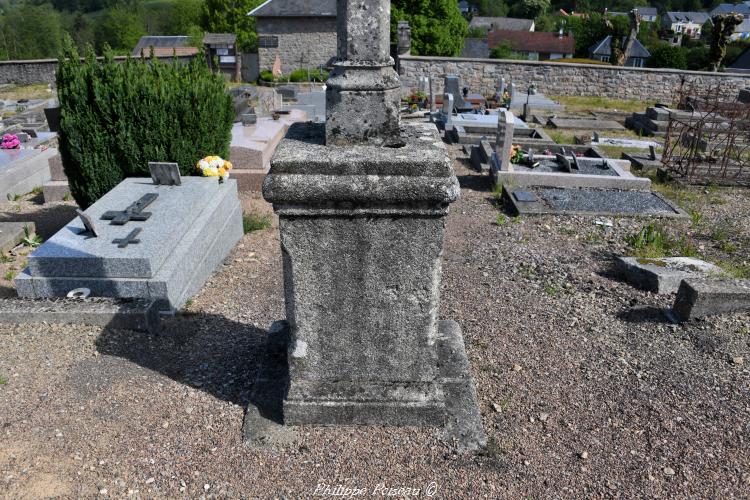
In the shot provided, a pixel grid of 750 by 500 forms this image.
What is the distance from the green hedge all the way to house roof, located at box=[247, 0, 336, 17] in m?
24.0

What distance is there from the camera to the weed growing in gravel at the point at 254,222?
7.25 m

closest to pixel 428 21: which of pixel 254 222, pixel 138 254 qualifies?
pixel 254 222

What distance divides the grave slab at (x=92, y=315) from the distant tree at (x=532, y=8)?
96330 millimetres

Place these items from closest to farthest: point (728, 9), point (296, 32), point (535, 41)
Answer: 1. point (296, 32)
2. point (535, 41)
3. point (728, 9)

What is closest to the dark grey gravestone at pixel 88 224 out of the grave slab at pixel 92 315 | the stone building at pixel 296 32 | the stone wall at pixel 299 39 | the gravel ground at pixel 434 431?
the grave slab at pixel 92 315

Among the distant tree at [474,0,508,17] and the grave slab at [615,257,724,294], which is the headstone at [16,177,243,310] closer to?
the grave slab at [615,257,724,294]

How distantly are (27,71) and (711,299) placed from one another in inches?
982

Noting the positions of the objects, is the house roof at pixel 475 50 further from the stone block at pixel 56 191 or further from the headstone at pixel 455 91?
the stone block at pixel 56 191

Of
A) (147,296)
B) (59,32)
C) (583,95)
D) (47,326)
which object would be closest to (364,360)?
(147,296)

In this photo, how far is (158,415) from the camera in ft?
11.4

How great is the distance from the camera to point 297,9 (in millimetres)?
29422

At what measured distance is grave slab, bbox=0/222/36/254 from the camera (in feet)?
21.0

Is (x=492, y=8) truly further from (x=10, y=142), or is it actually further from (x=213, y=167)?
(x=213, y=167)

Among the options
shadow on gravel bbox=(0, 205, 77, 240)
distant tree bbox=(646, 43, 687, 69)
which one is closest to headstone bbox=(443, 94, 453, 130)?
shadow on gravel bbox=(0, 205, 77, 240)
